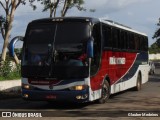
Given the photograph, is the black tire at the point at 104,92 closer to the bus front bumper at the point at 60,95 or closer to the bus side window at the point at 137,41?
the bus front bumper at the point at 60,95

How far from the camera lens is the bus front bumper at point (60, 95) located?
51.5 ft

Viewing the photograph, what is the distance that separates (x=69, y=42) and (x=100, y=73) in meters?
1.87

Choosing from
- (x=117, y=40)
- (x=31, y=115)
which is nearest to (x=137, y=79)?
(x=117, y=40)

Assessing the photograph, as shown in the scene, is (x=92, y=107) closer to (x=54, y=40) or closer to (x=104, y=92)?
(x=104, y=92)

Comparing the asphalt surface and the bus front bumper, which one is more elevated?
the bus front bumper

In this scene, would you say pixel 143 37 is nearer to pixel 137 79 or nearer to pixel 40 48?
pixel 137 79

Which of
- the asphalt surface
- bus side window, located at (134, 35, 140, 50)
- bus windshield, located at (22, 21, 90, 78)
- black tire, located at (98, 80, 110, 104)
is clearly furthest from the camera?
bus side window, located at (134, 35, 140, 50)

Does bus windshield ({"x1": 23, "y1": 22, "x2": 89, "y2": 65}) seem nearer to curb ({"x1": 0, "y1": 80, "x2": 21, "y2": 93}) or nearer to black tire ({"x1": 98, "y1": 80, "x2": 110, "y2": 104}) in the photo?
black tire ({"x1": 98, "y1": 80, "x2": 110, "y2": 104})

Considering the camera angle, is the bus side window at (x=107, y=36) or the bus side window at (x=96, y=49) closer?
the bus side window at (x=96, y=49)

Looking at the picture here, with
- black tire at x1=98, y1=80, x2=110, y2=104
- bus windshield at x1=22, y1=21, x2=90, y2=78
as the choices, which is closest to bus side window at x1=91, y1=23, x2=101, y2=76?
bus windshield at x1=22, y1=21, x2=90, y2=78

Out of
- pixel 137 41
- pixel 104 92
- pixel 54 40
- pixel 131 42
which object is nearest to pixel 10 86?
pixel 131 42

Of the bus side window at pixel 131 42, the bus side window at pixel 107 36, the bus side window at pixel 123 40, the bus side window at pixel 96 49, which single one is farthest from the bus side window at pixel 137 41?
the bus side window at pixel 96 49

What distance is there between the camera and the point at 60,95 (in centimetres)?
1580

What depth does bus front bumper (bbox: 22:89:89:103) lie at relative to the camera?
15711mm
